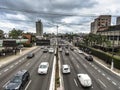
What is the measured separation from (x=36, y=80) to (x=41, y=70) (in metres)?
3.98

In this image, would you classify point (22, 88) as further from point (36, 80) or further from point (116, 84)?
point (116, 84)

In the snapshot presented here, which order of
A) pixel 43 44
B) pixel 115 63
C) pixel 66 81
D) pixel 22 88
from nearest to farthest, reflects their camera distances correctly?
pixel 22 88 → pixel 66 81 → pixel 115 63 → pixel 43 44

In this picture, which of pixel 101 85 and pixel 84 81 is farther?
pixel 101 85

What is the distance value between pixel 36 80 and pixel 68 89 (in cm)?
661

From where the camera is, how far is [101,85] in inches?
955

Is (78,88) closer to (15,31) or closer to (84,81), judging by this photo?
(84,81)

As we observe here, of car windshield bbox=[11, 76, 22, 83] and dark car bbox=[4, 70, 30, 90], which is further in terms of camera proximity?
car windshield bbox=[11, 76, 22, 83]

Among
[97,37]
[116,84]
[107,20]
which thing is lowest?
[116,84]

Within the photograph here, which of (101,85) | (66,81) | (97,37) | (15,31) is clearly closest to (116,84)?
(101,85)

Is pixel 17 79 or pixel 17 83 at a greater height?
pixel 17 79

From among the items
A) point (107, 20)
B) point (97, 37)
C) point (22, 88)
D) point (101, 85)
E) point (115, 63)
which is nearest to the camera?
point (22, 88)

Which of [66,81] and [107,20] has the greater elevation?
[107,20]

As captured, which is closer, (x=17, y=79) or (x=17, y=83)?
(x=17, y=83)

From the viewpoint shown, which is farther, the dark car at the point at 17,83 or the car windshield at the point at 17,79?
the car windshield at the point at 17,79
